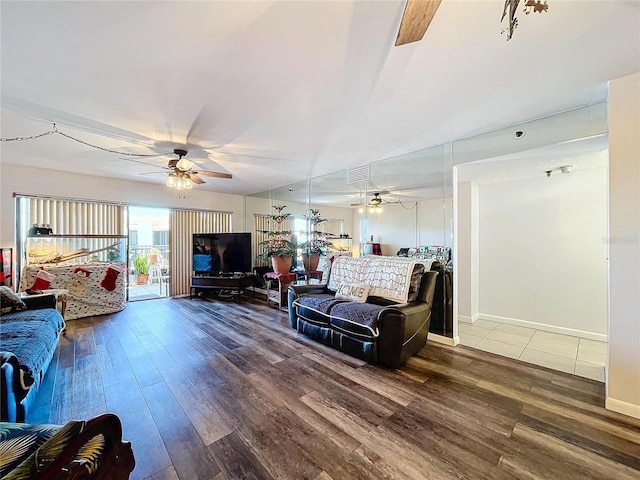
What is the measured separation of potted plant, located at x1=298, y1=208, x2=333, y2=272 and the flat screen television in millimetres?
1317

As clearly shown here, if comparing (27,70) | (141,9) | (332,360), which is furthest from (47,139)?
(332,360)

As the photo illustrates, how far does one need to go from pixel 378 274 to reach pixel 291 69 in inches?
96.1

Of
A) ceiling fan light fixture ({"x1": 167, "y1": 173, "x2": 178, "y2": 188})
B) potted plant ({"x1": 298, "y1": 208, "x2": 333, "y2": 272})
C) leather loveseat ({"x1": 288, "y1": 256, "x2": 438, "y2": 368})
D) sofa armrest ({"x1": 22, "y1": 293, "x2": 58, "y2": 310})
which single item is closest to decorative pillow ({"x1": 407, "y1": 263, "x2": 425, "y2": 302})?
leather loveseat ({"x1": 288, "y1": 256, "x2": 438, "y2": 368})

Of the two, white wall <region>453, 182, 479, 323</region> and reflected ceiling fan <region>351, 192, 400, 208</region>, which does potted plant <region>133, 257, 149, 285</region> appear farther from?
white wall <region>453, 182, 479, 323</region>

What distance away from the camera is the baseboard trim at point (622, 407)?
6.01 feet

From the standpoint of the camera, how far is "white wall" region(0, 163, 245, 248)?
3.82m

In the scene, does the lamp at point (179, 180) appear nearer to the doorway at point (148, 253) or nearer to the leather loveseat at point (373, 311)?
the leather loveseat at point (373, 311)

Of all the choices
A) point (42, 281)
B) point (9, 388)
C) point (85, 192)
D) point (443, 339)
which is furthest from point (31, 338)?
point (443, 339)

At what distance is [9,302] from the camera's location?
2658 mm

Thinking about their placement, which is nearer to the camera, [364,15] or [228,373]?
[364,15]

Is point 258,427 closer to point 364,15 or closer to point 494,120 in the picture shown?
point 364,15

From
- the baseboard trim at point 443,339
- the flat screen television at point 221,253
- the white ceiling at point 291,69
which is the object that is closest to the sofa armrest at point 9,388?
the white ceiling at point 291,69

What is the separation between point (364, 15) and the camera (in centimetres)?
134

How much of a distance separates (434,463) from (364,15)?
2.50 m
